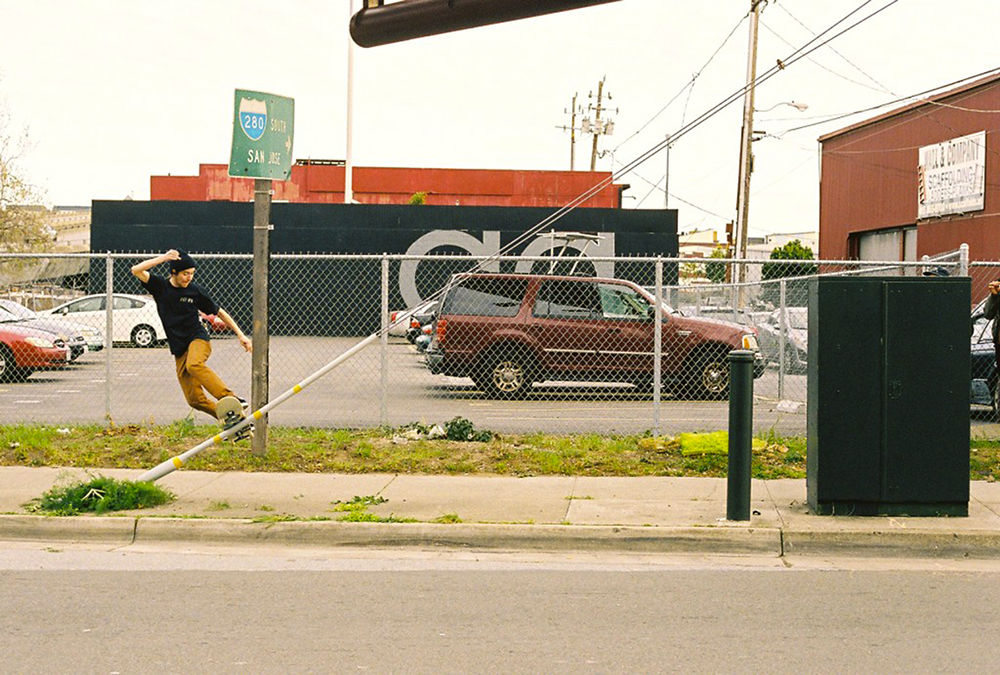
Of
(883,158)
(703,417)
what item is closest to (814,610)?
(703,417)

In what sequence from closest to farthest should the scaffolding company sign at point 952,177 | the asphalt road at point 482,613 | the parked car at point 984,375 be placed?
the asphalt road at point 482,613 < the parked car at point 984,375 < the scaffolding company sign at point 952,177

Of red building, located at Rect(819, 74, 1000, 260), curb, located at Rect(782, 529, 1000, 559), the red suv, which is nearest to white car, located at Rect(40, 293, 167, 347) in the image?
the red suv

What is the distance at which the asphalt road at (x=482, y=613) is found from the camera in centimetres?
525

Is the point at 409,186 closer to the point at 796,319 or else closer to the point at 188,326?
the point at 796,319

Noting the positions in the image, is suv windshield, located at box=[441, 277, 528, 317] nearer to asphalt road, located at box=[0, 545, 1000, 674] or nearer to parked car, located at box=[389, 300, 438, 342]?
parked car, located at box=[389, 300, 438, 342]

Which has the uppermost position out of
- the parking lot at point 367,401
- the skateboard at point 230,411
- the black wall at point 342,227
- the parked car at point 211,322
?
the black wall at point 342,227

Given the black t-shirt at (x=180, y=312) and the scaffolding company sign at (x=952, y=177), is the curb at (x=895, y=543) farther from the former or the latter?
the scaffolding company sign at (x=952, y=177)

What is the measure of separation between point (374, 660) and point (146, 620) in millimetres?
1411

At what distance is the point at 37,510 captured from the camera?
8.40 m

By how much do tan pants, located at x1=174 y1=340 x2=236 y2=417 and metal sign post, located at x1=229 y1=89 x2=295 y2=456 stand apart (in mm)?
341

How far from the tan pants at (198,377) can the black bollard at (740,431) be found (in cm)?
451

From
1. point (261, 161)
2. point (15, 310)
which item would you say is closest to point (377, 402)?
point (261, 161)

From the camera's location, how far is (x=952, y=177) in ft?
109

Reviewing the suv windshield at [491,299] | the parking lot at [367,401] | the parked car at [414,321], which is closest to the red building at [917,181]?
the parked car at [414,321]
